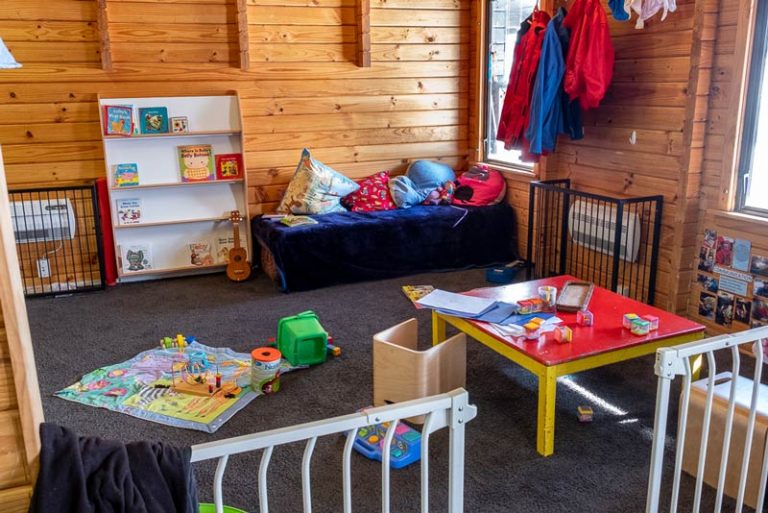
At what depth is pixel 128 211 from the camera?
4.69m

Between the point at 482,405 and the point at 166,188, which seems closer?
the point at 482,405

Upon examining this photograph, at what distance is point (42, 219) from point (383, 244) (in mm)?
2260

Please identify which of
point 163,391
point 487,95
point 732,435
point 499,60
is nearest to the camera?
point 732,435

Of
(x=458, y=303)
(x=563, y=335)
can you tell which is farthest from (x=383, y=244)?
(x=563, y=335)

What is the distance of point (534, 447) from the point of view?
100 inches

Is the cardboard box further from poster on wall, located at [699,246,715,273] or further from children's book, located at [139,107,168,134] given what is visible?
children's book, located at [139,107,168,134]

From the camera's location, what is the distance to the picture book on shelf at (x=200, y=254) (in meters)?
4.89

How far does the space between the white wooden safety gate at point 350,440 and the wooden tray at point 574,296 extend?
5.37 feet

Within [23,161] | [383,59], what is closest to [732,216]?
[383,59]

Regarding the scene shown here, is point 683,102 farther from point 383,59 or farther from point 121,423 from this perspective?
point 121,423

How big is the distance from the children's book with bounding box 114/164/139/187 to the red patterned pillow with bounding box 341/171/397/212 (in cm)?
148

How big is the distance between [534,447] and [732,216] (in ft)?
5.55

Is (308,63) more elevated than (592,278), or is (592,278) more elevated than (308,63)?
(308,63)

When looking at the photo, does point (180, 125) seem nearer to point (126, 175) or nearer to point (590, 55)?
point (126, 175)
